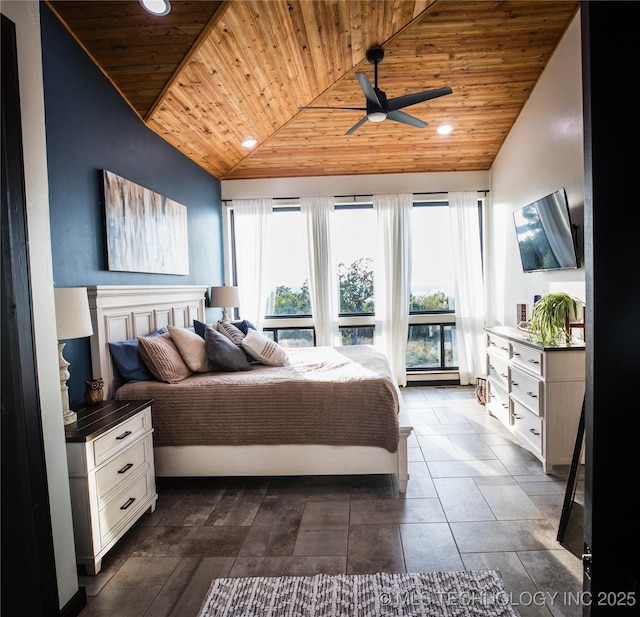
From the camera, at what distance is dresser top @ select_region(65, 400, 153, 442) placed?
1.98 m

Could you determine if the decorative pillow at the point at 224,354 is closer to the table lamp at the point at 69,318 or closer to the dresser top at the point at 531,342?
the table lamp at the point at 69,318

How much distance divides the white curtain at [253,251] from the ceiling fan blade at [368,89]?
8.27 ft

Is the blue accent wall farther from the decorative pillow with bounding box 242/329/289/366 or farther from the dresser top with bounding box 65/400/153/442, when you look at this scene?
the decorative pillow with bounding box 242/329/289/366

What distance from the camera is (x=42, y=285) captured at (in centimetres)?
169

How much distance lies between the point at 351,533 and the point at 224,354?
158 centimetres

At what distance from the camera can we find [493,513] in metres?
2.47

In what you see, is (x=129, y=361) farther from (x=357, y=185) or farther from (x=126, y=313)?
(x=357, y=185)

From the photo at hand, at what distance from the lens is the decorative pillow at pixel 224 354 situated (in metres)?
3.24

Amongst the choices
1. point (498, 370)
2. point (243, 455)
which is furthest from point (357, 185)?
point (243, 455)

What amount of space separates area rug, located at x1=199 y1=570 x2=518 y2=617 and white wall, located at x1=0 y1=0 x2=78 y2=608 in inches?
26.8

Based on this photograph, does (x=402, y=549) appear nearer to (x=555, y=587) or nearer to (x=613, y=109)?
(x=555, y=587)

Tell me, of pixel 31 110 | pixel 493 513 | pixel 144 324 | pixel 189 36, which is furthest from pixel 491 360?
pixel 31 110

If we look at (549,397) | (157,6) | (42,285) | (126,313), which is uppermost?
(157,6)

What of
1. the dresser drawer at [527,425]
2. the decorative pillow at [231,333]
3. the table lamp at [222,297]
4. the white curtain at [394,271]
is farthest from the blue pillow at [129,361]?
the white curtain at [394,271]
